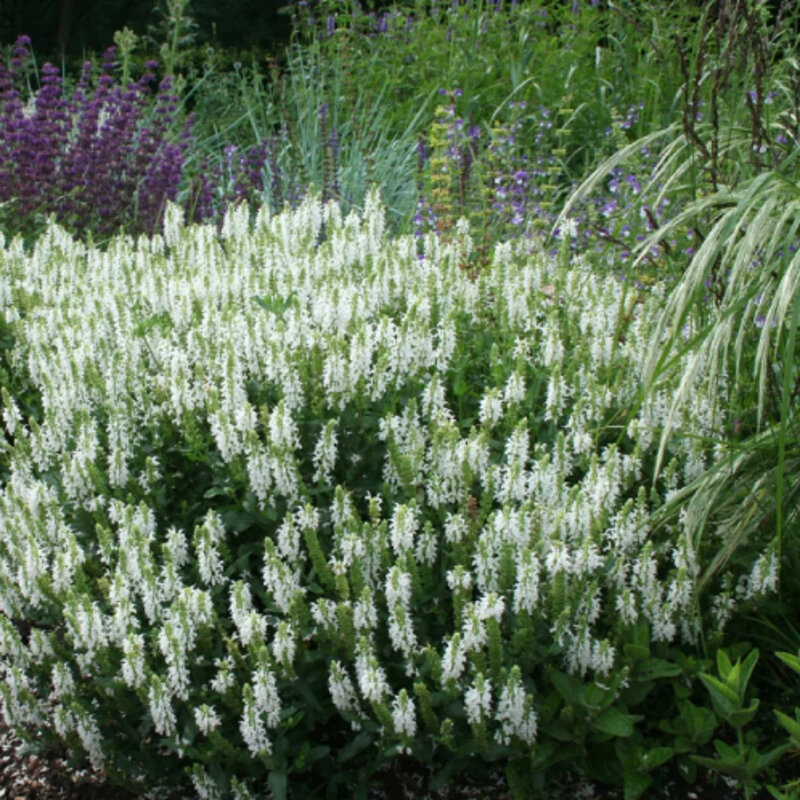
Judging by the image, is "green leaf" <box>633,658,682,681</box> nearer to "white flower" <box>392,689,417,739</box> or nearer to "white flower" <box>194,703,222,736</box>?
"white flower" <box>392,689,417,739</box>

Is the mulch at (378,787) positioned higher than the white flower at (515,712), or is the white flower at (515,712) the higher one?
the white flower at (515,712)

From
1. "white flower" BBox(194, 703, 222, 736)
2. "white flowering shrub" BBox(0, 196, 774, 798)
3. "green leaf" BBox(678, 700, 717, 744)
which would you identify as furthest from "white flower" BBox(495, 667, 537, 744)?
"white flower" BBox(194, 703, 222, 736)

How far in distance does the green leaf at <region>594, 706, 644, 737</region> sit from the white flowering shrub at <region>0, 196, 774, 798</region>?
0.01 meters

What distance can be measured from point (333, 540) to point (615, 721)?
35.1 inches

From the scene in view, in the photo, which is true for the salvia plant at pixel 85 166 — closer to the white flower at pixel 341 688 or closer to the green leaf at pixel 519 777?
the white flower at pixel 341 688

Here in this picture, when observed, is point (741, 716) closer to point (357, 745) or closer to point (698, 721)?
point (698, 721)

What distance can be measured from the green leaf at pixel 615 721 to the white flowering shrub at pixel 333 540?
0.01m

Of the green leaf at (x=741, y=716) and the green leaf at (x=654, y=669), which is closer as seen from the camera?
the green leaf at (x=741, y=716)

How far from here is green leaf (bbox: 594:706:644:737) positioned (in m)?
2.29

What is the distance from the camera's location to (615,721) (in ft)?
7.59

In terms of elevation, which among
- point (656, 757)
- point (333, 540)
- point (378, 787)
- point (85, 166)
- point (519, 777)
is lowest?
point (378, 787)

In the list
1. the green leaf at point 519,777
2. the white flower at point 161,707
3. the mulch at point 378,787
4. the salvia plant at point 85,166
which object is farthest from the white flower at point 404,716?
the salvia plant at point 85,166

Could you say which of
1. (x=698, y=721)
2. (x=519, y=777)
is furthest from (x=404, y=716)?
(x=698, y=721)

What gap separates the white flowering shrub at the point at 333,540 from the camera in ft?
7.84
